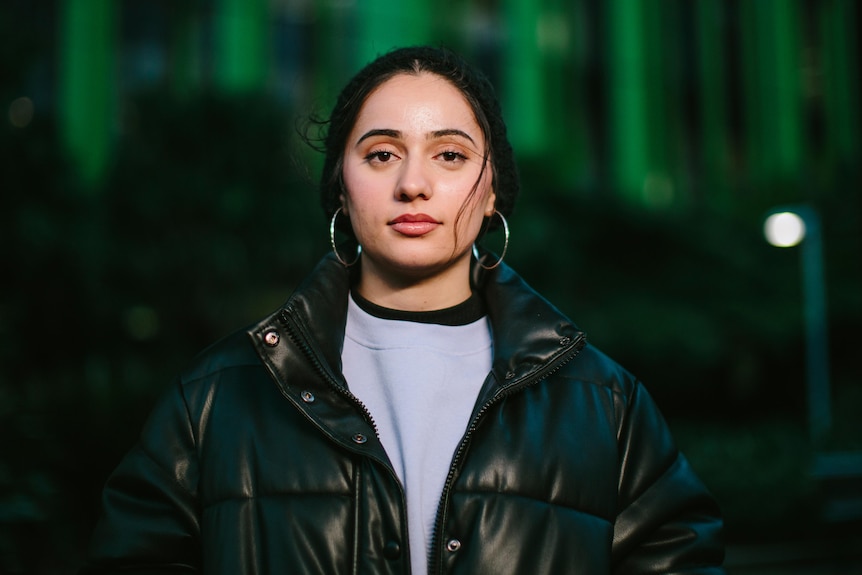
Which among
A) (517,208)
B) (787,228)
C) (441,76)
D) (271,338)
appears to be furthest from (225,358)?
(787,228)

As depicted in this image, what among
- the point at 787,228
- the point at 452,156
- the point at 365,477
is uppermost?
the point at 452,156

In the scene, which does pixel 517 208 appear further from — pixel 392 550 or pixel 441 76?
pixel 392 550

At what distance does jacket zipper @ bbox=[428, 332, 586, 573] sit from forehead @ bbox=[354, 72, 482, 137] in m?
0.58

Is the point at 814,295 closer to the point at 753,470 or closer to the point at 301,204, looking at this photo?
the point at 753,470

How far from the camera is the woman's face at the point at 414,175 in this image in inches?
79.5

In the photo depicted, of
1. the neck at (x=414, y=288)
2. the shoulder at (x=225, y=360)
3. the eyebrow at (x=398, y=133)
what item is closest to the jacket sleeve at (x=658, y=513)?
the neck at (x=414, y=288)

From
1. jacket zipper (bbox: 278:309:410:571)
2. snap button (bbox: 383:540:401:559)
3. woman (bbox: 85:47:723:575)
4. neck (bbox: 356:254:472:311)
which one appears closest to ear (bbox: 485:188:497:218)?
woman (bbox: 85:47:723:575)

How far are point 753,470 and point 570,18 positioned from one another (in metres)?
13.8

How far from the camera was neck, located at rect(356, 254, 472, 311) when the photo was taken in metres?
2.16

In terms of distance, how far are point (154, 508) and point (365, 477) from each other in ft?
1.53

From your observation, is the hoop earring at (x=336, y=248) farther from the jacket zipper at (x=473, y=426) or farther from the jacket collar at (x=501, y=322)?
the jacket zipper at (x=473, y=426)

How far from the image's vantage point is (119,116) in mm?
14906

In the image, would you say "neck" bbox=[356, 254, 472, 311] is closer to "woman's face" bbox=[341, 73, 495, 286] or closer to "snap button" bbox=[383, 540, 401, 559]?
"woman's face" bbox=[341, 73, 495, 286]

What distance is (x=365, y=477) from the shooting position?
6.05 feet
